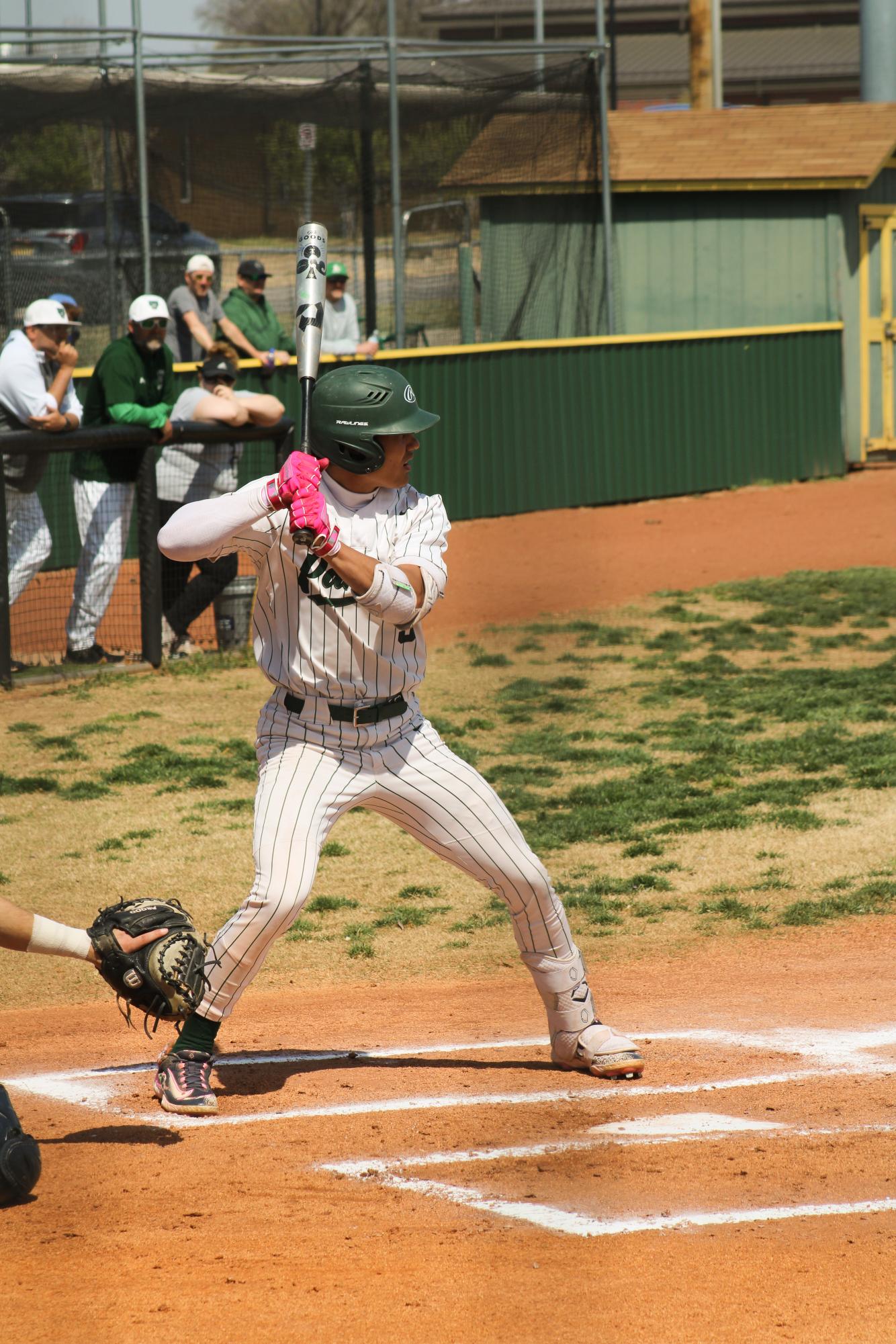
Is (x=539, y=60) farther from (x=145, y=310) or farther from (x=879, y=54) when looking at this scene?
(x=145, y=310)

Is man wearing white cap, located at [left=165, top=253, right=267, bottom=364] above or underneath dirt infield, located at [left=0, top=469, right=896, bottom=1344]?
above

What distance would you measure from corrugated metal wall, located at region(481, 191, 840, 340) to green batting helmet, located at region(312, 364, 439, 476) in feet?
37.9

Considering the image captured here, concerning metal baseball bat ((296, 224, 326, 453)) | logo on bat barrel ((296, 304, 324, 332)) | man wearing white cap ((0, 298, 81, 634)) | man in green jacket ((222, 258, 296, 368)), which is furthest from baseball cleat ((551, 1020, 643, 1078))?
man in green jacket ((222, 258, 296, 368))

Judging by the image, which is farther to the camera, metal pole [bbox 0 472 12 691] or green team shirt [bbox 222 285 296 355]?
green team shirt [bbox 222 285 296 355]

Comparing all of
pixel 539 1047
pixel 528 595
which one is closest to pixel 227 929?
pixel 539 1047

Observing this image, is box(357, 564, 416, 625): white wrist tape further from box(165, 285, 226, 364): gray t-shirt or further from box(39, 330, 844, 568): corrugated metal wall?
box(39, 330, 844, 568): corrugated metal wall

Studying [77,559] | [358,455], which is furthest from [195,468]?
[358,455]

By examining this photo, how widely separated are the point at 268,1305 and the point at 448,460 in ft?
37.1

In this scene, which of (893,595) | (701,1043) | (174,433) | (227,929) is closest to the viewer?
(227,929)

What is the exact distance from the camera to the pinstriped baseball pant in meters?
4.03

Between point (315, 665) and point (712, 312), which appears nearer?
point (315, 665)

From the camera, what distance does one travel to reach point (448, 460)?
45.9 feet

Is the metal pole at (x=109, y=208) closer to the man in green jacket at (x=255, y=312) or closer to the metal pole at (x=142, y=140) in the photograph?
the metal pole at (x=142, y=140)

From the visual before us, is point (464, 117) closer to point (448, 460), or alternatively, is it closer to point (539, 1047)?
point (448, 460)
